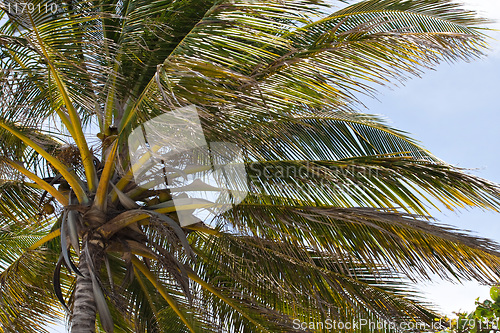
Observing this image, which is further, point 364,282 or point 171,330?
point 171,330

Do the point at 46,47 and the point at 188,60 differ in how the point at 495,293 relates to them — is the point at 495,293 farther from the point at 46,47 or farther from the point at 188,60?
the point at 46,47

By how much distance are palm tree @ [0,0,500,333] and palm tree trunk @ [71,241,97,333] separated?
0.4 inches

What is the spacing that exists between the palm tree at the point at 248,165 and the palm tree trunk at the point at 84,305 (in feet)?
0.03

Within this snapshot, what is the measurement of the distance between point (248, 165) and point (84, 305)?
182 centimetres

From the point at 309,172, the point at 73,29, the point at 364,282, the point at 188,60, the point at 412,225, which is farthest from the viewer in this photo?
the point at 364,282

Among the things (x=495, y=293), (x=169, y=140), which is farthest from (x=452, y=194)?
(x=169, y=140)

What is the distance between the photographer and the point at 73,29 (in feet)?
13.8

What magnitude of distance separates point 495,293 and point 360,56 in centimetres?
269

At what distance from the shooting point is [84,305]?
170 inches

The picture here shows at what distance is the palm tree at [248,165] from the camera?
3957 millimetres

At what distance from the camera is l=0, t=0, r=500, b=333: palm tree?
3.96 metres

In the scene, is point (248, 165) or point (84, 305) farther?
point (248, 165)

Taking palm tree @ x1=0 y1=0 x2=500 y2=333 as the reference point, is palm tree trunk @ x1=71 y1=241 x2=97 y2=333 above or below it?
below

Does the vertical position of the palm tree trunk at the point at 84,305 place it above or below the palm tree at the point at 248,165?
below
